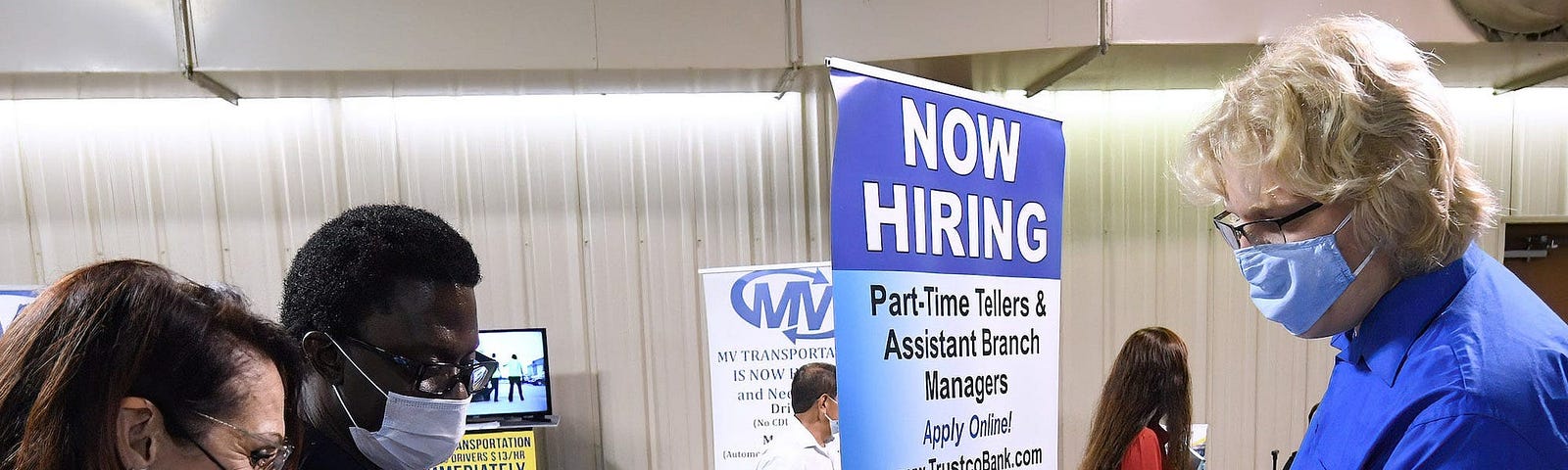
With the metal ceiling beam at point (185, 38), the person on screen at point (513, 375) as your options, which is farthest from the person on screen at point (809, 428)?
the metal ceiling beam at point (185, 38)

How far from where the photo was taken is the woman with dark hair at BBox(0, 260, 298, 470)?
701 mm

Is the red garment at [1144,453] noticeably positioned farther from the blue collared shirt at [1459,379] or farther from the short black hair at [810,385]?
the short black hair at [810,385]

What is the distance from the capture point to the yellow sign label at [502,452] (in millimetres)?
3387

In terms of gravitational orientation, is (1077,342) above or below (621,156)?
below

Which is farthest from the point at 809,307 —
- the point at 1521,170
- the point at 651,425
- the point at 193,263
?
the point at 1521,170

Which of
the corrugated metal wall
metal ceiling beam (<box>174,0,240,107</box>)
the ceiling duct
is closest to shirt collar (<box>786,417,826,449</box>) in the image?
the corrugated metal wall

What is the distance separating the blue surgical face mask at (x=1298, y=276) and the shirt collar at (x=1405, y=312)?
5 cm

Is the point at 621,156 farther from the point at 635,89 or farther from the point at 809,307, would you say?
the point at 809,307

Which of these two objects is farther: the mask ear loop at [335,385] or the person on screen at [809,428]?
the person on screen at [809,428]

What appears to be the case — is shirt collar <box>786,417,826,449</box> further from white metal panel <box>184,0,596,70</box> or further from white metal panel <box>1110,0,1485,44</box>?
white metal panel <box>1110,0,1485,44</box>

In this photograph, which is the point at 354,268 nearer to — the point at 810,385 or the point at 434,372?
the point at 434,372

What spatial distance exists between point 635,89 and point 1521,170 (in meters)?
5.08

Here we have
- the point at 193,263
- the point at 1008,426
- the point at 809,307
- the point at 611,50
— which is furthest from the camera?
the point at 193,263

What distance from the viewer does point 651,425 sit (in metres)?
3.86
